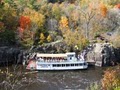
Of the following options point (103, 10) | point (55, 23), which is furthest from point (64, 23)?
point (103, 10)

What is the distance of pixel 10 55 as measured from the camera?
6962 cm

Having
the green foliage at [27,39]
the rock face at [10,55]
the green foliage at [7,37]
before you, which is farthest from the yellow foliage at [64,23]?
the rock face at [10,55]

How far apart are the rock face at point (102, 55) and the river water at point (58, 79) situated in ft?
8.91

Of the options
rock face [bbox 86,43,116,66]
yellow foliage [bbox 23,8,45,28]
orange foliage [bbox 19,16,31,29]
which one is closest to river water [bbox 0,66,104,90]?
rock face [bbox 86,43,116,66]

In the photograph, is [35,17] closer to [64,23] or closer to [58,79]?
[64,23]

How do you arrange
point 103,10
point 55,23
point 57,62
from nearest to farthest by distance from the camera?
point 57,62, point 55,23, point 103,10

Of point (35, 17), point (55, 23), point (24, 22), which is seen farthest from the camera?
point (55, 23)

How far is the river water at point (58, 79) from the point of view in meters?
53.7

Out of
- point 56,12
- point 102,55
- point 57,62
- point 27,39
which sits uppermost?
point 56,12

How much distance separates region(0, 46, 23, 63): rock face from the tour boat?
414 centimetres

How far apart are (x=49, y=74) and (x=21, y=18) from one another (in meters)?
18.4

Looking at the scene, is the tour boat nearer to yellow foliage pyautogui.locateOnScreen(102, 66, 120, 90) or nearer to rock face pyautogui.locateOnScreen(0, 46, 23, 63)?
rock face pyautogui.locateOnScreen(0, 46, 23, 63)

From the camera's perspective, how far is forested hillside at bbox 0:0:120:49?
72.6 m

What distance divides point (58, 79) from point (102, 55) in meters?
14.1
